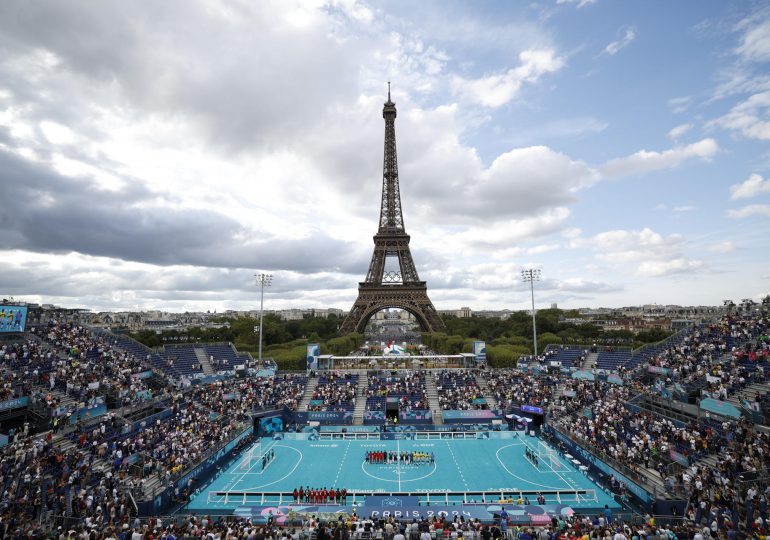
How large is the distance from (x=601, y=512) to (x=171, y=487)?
2203 cm

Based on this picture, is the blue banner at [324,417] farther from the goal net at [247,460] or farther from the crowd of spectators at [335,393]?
the goal net at [247,460]

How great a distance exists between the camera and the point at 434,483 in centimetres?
2472

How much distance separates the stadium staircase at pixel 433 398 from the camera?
1480 inches

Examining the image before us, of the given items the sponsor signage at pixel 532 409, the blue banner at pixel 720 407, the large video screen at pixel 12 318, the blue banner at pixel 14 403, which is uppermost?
the large video screen at pixel 12 318

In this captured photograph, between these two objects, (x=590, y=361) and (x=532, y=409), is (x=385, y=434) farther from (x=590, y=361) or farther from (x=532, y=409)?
(x=590, y=361)

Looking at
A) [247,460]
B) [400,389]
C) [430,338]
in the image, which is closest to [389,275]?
[430,338]

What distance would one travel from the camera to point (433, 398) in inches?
1591

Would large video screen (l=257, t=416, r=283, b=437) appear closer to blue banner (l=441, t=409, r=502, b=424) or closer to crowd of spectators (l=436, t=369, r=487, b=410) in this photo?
blue banner (l=441, t=409, r=502, b=424)

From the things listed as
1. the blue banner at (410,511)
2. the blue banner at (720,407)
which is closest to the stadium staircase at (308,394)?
the blue banner at (410,511)

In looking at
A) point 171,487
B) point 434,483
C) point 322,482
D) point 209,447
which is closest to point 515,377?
point 434,483

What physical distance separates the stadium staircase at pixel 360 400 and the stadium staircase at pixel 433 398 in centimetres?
619

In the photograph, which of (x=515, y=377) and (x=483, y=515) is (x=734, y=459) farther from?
(x=515, y=377)

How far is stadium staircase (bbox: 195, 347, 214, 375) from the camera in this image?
43.3 meters

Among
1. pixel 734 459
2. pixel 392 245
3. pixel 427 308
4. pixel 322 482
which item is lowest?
pixel 322 482
